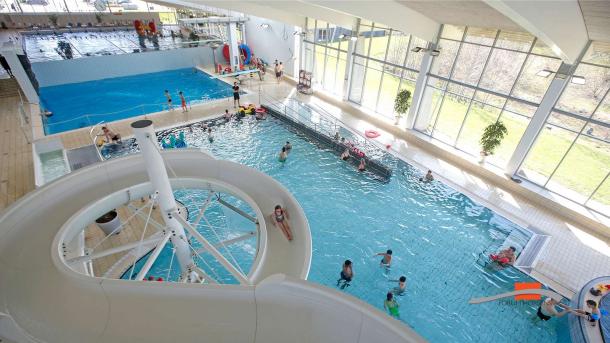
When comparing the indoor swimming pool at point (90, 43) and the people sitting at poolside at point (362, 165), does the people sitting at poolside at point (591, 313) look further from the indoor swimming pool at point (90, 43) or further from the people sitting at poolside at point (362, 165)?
the indoor swimming pool at point (90, 43)

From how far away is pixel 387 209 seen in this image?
9656 millimetres

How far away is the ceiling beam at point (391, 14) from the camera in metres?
9.64

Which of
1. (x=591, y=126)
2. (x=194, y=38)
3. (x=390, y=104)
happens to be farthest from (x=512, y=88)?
(x=194, y=38)

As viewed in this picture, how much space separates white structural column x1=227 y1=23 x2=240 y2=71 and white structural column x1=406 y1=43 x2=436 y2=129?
1180cm

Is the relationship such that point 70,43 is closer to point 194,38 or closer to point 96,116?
point 194,38

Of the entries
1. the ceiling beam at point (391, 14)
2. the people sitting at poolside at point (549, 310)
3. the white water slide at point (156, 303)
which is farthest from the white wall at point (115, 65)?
the people sitting at poolside at point (549, 310)

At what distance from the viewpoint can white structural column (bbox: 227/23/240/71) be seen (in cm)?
1936

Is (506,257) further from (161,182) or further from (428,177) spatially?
(161,182)

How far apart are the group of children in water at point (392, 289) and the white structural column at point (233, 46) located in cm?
1749

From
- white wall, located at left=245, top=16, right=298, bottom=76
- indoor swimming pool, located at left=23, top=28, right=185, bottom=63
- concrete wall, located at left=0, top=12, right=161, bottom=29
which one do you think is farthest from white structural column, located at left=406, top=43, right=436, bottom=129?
concrete wall, located at left=0, top=12, right=161, bottom=29

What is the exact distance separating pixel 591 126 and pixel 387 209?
257 inches

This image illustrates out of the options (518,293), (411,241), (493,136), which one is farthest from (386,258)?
(493,136)

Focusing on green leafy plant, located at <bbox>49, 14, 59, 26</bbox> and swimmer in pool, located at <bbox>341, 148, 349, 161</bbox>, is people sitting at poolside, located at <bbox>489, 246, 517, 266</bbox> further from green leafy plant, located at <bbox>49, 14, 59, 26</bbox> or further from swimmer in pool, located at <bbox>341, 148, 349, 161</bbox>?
green leafy plant, located at <bbox>49, 14, 59, 26</bbox>

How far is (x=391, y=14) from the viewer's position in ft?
34.0
